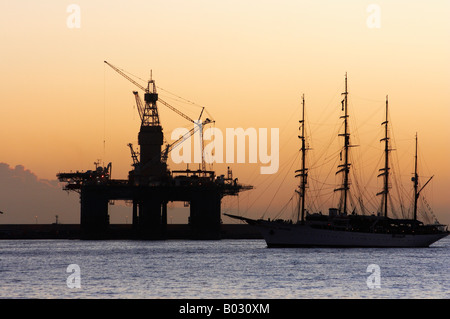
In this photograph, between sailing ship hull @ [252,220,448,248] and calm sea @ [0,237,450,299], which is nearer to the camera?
calm sea @ [0,237,450,299]

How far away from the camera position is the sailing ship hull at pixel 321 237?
140875 millimetres

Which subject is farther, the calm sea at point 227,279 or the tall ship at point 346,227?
the tall ship at point 346,227

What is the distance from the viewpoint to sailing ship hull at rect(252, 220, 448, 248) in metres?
141

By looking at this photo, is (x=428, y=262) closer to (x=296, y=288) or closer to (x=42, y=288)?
(x=296, y=288)

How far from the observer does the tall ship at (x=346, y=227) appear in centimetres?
14162

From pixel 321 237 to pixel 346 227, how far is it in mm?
4535

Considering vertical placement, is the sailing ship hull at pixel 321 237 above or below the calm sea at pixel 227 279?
above

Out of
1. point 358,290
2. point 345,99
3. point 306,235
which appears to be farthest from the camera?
point 345,99

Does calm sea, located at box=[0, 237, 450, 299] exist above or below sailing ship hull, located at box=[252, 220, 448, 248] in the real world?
below

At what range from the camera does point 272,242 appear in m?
148

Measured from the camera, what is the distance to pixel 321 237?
14162 cm

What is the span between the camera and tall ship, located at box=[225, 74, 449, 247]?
142 m
